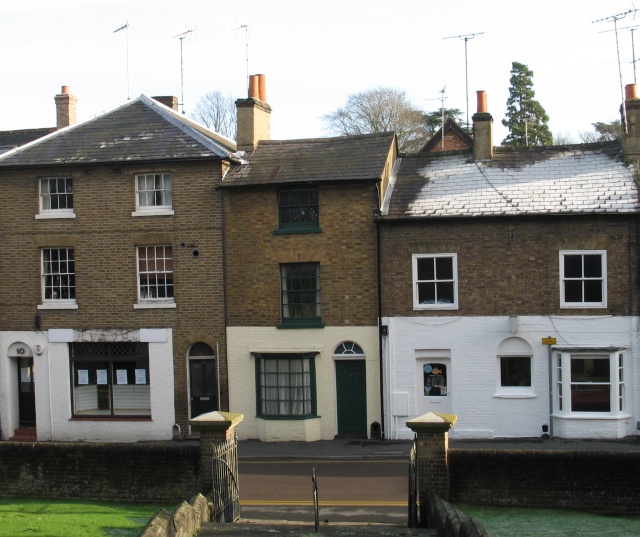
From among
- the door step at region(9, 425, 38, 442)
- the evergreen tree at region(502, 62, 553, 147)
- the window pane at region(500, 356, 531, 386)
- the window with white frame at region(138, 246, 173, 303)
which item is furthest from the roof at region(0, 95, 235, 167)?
the evergreen tree at region(502, 62, 553, 147)

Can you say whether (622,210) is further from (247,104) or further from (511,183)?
(247,104)

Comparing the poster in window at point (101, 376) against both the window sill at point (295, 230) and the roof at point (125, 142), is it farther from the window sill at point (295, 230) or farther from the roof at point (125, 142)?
the window sill at point (295, 230)

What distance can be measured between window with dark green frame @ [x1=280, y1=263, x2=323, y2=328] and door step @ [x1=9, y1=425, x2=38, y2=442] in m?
8.25

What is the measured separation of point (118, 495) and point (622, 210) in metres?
14.8

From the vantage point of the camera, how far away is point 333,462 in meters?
22.6

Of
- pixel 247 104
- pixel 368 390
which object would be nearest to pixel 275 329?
pixel 368 390

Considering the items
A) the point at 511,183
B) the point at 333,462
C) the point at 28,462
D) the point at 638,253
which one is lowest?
the point at 333,462

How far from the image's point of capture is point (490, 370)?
24.5 m

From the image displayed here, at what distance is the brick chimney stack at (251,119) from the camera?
28.1 metres

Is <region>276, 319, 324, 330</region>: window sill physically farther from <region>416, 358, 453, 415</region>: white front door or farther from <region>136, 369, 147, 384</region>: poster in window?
<region>136, 369, 147, 384</region>: poster in window

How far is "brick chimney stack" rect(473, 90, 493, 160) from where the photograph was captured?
27.3 meters

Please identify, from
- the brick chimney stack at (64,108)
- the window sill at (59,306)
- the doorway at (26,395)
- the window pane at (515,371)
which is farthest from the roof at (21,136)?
the window pane at (515,371)

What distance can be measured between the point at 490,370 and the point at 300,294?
225 inches

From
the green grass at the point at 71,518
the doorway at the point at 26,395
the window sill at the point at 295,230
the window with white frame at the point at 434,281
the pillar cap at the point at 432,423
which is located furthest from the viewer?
the doorway at the point at 26,395
